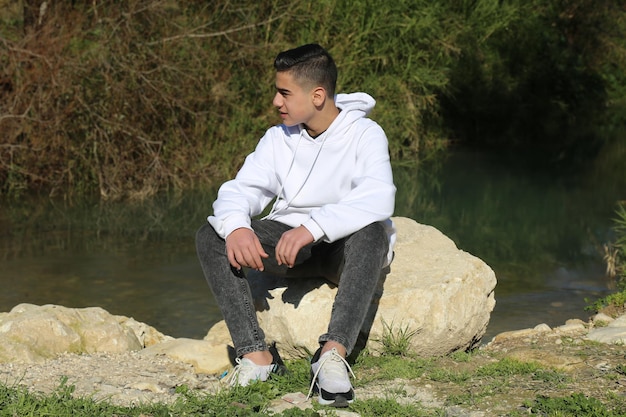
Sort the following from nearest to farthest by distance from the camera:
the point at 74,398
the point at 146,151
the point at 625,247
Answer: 1. the point at 74,398
2. the point at 625,247
3. the point at 146,151

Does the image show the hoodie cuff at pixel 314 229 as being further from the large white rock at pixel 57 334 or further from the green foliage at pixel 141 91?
the green foliage at pixel 141 91

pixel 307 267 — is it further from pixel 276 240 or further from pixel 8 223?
pixel 8 223

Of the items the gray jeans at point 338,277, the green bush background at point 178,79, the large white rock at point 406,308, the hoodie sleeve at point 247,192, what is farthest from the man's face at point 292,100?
the green bush background at point 178,79

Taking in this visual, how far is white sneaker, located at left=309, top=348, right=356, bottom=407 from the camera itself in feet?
11.6

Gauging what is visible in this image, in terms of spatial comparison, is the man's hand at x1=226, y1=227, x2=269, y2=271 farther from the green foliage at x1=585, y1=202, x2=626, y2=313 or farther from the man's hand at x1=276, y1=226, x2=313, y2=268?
the green foliage at x1=585, y1=202, x2=626, y2=313

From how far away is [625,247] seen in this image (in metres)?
7.04

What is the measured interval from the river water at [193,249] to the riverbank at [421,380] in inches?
59.9

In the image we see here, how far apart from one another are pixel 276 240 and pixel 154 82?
652cm

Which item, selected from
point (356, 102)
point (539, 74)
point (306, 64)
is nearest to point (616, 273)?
point (356, 102)

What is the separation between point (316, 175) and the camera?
Result: 4.27 meters

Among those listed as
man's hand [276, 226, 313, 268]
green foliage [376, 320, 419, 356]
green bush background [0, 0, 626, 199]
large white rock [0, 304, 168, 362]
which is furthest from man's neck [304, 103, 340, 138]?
green bush background [0, 0, 626, 199]

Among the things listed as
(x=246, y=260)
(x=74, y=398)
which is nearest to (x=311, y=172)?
(x=246, y=260)

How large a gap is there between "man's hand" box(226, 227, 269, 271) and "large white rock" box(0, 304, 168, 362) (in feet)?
4.08

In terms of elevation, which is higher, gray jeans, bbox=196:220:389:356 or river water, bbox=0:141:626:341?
gray jeans, bbox=196:220:389:356
